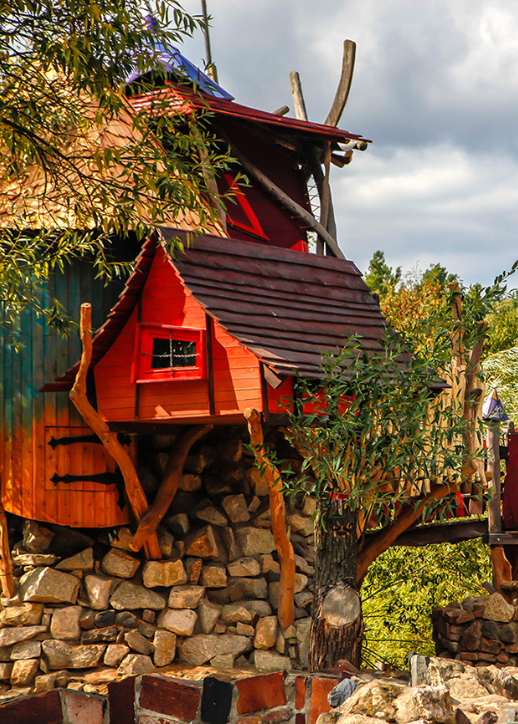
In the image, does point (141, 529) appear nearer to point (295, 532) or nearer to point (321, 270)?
point (295, 532)

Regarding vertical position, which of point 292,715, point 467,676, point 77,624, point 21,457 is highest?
point 21,457

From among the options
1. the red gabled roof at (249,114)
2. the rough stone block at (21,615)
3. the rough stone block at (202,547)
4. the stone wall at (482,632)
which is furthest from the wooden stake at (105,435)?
the stone wall at (482,632)

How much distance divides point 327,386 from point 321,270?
2.60 metres

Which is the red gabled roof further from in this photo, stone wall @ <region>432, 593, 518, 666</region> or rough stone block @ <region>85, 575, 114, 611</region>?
stone wall @ <region>432, 593, 518, 666</region>

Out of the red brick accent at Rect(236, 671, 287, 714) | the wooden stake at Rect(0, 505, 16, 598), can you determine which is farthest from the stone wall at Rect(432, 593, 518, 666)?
the red brick accent at Rect(236, 671, 287, 714)

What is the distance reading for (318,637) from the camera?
7.36m

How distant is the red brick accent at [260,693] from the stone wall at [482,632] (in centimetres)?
837

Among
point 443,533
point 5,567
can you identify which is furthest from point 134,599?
point 443,533

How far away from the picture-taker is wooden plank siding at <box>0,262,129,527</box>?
27.6 feet

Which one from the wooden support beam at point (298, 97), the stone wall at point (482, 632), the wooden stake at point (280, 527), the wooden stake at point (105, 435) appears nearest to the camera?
the wooden stake at point (280, 527)

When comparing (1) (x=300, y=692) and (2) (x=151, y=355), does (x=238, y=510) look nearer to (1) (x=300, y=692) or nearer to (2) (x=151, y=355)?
(2) (x=151, y=355)

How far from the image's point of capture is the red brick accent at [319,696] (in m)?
2.51

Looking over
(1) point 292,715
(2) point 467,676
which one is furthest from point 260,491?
(1) point 292,715

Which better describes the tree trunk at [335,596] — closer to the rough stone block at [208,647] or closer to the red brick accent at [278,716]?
the rough stone block at [208,647]
